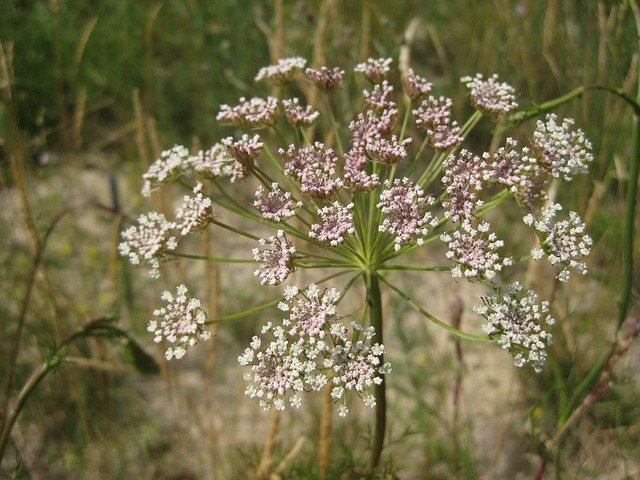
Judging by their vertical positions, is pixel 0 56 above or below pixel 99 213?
below

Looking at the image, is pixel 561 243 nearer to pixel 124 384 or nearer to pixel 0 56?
pixel 0 56

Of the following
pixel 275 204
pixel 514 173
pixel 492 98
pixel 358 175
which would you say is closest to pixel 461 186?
pixel 514 173

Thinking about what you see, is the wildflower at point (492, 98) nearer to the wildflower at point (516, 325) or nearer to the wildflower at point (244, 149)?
the wildflower at point (516, 325)

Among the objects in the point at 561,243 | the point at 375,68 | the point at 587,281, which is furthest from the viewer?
the point at 587,281

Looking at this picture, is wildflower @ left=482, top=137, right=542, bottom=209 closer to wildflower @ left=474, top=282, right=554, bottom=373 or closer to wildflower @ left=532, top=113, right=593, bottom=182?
wildflower @ left=532, top=113, right=593, bottom=182

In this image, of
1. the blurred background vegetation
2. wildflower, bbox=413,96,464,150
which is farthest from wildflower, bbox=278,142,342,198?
the blurred background vegetation

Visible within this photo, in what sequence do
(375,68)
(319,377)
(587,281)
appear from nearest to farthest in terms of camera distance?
1. (319,377)
2. (375,68)
3. (587,281)

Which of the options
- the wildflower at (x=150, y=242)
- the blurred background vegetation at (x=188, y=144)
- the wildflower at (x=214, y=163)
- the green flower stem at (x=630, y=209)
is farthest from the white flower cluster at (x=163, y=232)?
the green flower stem at (x=630, y=209)

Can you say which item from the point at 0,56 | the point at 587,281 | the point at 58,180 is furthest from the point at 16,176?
the point at 587,281
